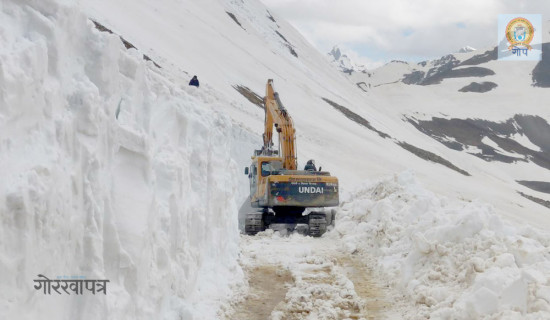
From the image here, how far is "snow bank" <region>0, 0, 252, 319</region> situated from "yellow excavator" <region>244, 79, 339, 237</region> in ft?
28.6

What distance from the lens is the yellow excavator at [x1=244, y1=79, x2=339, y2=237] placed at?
1700 cm

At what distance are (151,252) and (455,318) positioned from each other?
145 inches

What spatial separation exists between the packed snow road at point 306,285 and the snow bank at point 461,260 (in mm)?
520

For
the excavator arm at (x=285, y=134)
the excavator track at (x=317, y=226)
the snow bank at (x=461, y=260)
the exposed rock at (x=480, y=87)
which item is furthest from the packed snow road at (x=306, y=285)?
the exposed rock at (x=480, y=87)

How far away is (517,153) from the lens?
77812mm

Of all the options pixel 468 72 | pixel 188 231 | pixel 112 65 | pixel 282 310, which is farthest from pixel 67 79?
pixel 468 72

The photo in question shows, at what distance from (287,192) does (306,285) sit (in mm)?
7542

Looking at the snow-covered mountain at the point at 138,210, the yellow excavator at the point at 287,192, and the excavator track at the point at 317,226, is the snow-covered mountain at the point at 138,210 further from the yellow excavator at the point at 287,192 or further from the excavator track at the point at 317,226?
the yellow excavator at the point at 287,192

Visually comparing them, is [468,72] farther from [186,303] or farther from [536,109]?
[186,303]

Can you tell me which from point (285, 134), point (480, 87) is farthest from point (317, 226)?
point (480, 87)

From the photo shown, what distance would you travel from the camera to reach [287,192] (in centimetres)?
1702

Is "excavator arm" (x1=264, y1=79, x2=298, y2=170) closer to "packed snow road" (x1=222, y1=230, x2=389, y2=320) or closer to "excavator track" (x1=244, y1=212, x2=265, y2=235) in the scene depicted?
"excavator track" (x1=244, y1=212, x2=265, y2=235)

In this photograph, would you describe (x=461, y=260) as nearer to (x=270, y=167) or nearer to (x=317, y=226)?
(x=317, y=226)

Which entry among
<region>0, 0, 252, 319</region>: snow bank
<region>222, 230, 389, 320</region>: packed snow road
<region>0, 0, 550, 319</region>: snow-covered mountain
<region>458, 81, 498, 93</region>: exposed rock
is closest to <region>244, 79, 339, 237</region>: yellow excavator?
<region>0, 0, 550, 319</region>: snow-covered mountain
